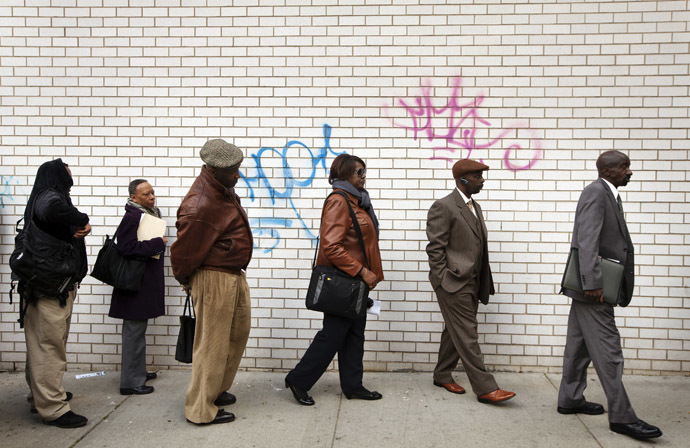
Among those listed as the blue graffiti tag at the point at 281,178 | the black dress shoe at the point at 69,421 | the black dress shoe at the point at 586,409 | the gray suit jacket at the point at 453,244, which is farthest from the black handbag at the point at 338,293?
the black dress shoe at the point at 69,421

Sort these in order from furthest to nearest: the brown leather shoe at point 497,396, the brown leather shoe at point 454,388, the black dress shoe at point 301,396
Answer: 1. the brown leather shoe at point 454,388
2. the black dress shoe at point 301,396
3. the brown leather shoe at point 497,396

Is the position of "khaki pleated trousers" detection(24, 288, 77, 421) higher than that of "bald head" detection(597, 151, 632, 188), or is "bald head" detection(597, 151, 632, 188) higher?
"bald head" detection(597, 151, 632, 188)

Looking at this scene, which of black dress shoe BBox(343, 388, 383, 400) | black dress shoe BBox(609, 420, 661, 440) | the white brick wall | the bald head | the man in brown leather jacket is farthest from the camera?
the white brick wall

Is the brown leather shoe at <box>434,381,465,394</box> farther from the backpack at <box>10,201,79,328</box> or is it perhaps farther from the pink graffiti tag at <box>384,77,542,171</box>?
the backpack at <box>10,201,79,328</box>

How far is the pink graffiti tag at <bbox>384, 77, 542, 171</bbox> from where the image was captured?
5.25 meters

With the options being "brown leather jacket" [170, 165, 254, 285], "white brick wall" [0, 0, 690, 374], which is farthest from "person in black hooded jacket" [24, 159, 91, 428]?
"white brick wall" [0, 0, 690, 374]

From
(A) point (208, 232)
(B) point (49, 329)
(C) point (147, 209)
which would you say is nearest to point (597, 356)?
(A) point (208, 232)

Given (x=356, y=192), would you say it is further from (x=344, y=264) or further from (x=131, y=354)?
(x=131, y=354)

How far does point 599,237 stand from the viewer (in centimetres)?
399

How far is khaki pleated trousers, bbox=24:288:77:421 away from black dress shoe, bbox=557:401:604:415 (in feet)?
12.3

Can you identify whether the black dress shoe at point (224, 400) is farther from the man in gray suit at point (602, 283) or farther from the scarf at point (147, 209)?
the man in gray suit at point (602, 283)

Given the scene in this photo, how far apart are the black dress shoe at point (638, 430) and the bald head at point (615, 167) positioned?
1705mm

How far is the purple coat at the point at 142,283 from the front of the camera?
463 centimetres

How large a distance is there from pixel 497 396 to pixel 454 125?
2.46m
